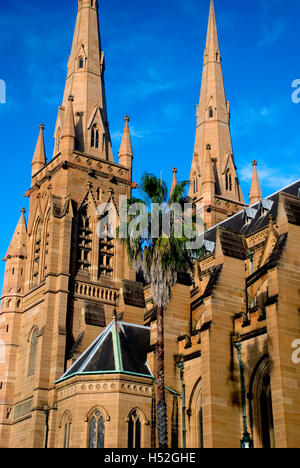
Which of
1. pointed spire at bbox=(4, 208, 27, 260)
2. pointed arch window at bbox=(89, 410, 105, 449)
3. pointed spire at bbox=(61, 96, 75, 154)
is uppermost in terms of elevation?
pointed spire at bbox=(61, 96, 75, 154)

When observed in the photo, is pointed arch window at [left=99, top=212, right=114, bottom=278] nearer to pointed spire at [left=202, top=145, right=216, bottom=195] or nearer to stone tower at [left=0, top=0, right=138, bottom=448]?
stone tower at [left=0, top=0, right=138, bottom=448]

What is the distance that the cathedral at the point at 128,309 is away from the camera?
27.1 metres

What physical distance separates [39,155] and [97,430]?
27798 millimetres

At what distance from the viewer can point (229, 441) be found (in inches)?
1052

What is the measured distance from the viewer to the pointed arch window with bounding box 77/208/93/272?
46344 millimetres

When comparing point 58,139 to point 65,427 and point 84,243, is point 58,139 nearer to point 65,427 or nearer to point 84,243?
point 84,243

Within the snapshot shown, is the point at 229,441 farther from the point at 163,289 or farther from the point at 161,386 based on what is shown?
the point at 163,289

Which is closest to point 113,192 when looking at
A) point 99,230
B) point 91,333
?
point 99,230

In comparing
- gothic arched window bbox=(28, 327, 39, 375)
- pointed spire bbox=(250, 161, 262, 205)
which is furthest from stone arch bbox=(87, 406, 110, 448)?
pointed spire bbox=(250, 161, 262, 205)

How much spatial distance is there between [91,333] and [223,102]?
31.0m

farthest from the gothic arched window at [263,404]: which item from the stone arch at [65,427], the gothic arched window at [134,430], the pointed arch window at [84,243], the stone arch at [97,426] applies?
the pointed arch window at [84,243]

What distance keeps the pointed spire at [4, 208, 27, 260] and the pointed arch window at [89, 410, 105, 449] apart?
23806 millimetres

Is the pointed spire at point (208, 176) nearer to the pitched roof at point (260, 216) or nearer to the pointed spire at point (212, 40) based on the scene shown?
the pitched roof at point (260, 216)

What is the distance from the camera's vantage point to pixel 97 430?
29.3 m
